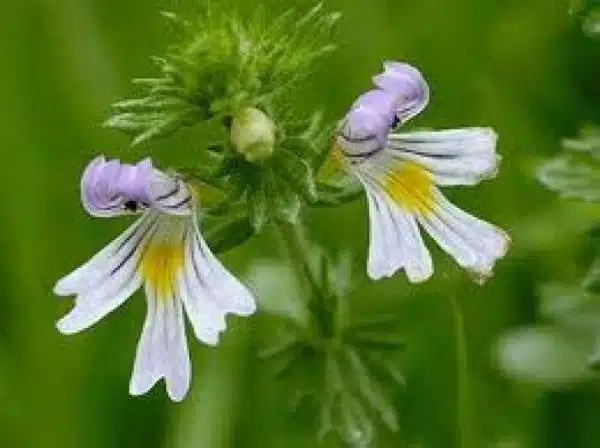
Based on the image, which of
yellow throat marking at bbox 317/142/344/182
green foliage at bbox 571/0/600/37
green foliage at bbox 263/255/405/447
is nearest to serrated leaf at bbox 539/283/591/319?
green foliage at bbox 263/255/405/447

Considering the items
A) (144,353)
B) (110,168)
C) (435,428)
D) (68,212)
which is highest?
(110,168)

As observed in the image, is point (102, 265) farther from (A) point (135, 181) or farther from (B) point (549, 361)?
(B) point (549, 361)

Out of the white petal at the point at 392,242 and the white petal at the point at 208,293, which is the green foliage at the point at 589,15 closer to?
the white petal at the point at 392,242

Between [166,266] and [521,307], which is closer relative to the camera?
[166,266]

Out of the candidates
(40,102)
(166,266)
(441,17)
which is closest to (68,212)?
(40,102)

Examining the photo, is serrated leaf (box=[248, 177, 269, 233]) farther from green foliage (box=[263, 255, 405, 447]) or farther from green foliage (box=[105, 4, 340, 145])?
green foliage (box=[263, 255, 405, 447])

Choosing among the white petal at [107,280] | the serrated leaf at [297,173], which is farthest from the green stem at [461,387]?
the white petal at [107,280]

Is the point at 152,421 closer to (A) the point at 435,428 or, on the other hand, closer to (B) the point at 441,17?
(A) the point at 435,428
